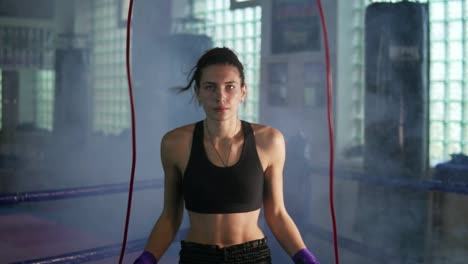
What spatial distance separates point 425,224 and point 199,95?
135 inches

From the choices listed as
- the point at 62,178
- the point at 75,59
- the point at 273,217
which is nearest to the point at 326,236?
the point at 273,217

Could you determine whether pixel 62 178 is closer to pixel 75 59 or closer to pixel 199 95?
pixel 75 59

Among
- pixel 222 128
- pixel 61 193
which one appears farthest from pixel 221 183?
pixel 61 193

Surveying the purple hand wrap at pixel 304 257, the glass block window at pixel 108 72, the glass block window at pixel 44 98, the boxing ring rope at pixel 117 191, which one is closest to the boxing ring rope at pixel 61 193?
the boxing ring rope at pixel 117 191

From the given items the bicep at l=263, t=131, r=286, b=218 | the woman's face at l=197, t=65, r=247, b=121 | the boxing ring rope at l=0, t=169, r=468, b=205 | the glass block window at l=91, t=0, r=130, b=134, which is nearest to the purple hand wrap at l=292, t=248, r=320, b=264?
the bicep at l=263, t=131, r=286, b=218

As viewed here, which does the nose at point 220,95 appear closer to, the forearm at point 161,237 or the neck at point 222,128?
the neck at point 222,128

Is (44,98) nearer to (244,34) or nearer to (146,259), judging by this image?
(244,34)

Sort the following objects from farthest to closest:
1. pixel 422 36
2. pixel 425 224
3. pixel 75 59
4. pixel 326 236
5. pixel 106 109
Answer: pixel 106 109, pixel 75 59, pixel 425 224, pixel 422 36, pixel 326 236

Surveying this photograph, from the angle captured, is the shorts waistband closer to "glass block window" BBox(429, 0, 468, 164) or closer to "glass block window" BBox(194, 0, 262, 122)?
"glass block window" BBox(429, 0, 468, 164)

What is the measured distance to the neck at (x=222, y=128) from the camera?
3.98 ft

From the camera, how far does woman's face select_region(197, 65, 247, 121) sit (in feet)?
3.83

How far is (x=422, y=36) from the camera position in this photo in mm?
3861

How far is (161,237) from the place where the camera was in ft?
4.00

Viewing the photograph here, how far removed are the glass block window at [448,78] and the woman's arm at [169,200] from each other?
4987mm
